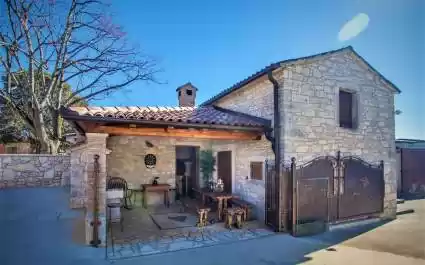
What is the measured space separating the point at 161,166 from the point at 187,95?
5727 mm

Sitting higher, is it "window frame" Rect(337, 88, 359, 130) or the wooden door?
"window frame" Rect(337, 88, 359, 130)

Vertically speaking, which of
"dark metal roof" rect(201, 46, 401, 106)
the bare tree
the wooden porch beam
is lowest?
the wooden porch beam

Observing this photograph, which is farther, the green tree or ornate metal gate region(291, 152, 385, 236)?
the green tree

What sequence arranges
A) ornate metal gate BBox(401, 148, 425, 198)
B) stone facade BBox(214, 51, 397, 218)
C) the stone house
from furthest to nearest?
ornate metal gate BBox(401, 148, 425, 198) < stone facade BBox(214, 51, 397, 218) < the stone house

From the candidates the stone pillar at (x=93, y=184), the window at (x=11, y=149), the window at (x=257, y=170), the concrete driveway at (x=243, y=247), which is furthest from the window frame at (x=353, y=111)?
the window at (x=11, y=149)

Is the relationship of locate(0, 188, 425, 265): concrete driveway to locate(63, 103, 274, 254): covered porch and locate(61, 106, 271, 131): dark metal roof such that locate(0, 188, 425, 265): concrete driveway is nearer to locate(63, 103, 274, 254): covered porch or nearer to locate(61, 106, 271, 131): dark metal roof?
locate(63, 103, 274, 254): covered porch

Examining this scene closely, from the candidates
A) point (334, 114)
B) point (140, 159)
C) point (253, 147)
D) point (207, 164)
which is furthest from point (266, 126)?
point (140, 159)

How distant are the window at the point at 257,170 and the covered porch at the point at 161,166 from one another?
0.07 metres

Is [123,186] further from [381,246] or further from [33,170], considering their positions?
[381,246]

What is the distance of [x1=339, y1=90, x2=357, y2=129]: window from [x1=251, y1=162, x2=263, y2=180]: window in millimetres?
3030

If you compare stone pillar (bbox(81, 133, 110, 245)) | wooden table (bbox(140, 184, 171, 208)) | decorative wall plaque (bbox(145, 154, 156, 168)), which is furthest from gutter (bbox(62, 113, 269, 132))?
decorative wall plaque (bbox(145, 154, 156, 168))

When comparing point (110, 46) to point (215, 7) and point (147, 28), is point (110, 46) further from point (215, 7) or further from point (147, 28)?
point (215, 7)

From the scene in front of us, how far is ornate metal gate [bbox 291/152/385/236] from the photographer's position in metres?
6.95

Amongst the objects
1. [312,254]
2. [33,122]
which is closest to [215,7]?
[312,254]
